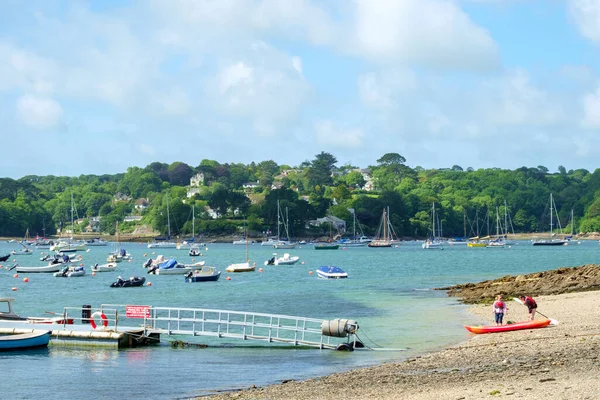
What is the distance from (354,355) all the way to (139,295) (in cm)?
3944

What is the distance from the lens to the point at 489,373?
89.1ft

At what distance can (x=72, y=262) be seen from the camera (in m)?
134

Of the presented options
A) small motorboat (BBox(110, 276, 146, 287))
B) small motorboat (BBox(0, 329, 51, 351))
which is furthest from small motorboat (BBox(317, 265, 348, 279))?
small motorboat (BBox(0, 329, 51, 351))

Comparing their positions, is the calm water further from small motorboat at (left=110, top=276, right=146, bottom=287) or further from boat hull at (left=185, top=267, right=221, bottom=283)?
boat hull at (left=185, top=267, right=221, bottom=283)

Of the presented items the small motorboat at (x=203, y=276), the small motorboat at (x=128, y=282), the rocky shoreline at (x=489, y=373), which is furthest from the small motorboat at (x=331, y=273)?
the rocky shoreline at (x=489, y=373)

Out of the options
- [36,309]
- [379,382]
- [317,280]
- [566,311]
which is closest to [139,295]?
[36,309]

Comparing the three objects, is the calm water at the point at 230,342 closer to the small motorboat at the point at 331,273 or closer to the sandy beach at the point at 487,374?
the sandy beach at the point at 487,374

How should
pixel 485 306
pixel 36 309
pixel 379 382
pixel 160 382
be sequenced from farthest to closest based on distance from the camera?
pixel 36 309
pixel 485 306
pixel 160 382
pixel 379 382

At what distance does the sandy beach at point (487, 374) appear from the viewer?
2372 centimetres

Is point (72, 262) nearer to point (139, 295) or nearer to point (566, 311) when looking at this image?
point (139, 295)

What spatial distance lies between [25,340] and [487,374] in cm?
→ 2083

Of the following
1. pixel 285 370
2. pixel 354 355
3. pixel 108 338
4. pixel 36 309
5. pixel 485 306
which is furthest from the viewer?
pixel 36 309


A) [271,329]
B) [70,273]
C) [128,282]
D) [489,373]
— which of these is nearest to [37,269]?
[70,273]

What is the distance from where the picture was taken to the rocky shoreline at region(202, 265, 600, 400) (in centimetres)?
2381
